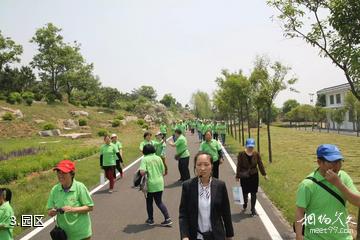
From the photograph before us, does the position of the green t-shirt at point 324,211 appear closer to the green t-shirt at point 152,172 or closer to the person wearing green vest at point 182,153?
the green t-shirt at point 152,172

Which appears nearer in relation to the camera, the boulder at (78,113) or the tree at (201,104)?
the boulder at (78,113)

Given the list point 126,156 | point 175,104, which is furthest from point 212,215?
point 175,104

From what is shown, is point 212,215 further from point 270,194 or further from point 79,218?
point 270,194

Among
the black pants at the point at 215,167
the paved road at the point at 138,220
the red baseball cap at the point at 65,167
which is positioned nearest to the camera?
the red baseball cap at the point at 65,167

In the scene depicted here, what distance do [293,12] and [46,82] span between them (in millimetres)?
59502

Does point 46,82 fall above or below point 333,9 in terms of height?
above

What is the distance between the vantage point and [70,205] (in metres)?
5.05

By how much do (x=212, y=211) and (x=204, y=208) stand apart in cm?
8

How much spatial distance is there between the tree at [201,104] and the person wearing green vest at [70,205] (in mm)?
92845

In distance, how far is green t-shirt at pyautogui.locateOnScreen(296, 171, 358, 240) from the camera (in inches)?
158

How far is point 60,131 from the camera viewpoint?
39.8 m

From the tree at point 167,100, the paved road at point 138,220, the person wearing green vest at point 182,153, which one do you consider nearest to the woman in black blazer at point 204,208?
the paved road at point 138,220

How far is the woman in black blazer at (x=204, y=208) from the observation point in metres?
4.14

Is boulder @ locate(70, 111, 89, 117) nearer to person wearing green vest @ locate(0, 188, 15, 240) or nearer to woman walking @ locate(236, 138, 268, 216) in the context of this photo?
woman walking @ locate(236, 138, 268, 216)
